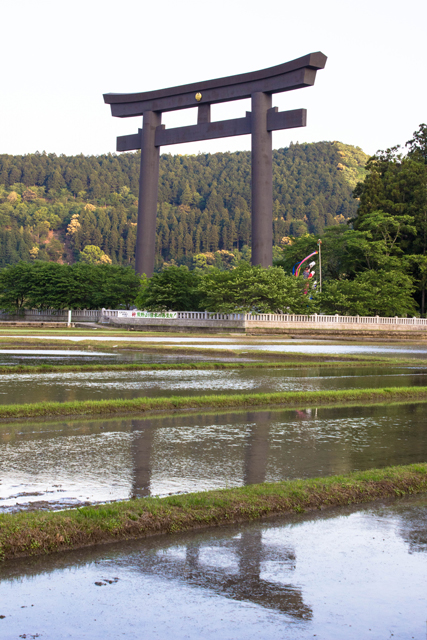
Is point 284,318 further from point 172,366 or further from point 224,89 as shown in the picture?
point 172,366

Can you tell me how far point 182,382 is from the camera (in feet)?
57.9

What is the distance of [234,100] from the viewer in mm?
57812

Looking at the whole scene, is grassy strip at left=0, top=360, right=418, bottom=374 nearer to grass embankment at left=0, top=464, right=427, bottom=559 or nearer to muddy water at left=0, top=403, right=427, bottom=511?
muddy water at left=0, top=403, right=427, bottom=511

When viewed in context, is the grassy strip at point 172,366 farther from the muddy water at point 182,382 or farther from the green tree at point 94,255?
the green tree at point 94,255

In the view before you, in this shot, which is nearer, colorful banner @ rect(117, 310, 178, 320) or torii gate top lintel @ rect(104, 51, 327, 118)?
torii gate top lintel @ rect(104, 51, 327, 118)

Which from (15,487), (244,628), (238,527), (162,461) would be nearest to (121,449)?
(162,461)

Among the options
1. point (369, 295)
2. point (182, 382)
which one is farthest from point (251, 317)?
point (182, 382)

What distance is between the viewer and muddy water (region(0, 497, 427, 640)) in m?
3.93

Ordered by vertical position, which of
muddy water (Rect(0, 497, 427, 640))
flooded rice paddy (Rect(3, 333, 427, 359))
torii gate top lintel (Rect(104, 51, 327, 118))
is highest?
torii gate top lintel (Rect(104, 51, 327, 118))

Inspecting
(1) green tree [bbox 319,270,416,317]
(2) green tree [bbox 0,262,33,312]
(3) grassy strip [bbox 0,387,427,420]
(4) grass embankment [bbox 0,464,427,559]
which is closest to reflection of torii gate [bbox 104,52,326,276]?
(1) green tree [bbox 319,270,416,317]

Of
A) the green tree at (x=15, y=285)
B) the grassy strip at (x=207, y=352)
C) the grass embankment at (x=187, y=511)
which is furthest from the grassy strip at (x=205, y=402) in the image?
the green tree at (x=15, y=285)

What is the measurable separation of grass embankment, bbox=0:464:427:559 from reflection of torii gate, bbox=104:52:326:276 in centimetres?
4847

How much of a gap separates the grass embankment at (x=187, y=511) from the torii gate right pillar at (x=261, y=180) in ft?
165

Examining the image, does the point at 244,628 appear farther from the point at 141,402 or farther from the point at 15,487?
the point at 141,402
